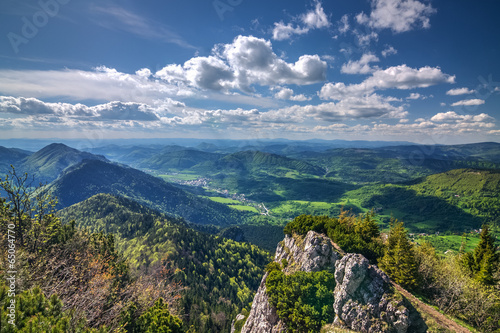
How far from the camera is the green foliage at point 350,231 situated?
4847 centimetres

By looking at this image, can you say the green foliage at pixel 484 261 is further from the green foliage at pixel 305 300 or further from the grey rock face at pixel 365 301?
the green foliage at pixel 305 300

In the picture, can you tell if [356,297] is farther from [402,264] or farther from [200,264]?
[200,264]

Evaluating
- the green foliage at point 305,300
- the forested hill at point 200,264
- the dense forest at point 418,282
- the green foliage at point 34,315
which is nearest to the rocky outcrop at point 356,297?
the green foliage at point 305,300

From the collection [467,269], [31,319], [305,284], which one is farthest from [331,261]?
[31,319]

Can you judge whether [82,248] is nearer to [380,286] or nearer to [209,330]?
[380,286]

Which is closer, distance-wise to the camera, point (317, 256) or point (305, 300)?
point (305, 300)

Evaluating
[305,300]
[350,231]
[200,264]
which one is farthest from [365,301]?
[200,264]

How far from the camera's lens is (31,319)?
14.2 metres

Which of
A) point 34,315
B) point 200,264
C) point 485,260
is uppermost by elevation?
point 34,315

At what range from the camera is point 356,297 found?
36.5 m

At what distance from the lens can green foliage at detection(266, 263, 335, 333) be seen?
39.2 m

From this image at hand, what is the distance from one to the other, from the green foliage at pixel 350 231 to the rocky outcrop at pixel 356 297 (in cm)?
398

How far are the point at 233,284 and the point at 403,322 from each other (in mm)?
153989

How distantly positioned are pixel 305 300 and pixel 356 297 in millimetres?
9798
